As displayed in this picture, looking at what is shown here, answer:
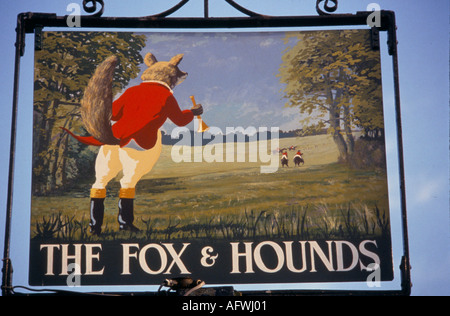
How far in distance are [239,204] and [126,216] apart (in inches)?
36.4

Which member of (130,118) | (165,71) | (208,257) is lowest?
(208,257)

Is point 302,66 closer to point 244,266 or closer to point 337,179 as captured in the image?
point 337,179

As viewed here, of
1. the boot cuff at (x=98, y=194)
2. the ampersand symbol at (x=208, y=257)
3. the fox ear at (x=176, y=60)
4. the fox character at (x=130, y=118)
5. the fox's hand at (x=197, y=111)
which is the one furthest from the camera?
the fox ear at (x=176, y=60)

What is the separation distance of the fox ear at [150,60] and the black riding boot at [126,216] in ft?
4.04

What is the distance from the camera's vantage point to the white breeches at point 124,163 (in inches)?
238

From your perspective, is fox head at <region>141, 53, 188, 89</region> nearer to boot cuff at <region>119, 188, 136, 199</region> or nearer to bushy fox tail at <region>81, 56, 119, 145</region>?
bushy fox tail at <region>81, 56, 119, 145</region>

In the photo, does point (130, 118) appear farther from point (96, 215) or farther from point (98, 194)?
point (96, 215)

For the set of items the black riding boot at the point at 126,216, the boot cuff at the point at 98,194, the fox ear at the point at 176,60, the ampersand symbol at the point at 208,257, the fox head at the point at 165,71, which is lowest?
the ampersand symbol at the point at 208,257

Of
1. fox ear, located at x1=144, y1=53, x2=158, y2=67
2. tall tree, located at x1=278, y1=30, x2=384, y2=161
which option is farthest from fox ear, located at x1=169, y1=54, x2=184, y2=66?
tall tree, located at x1=278, y1=30, x2=384, y2=161

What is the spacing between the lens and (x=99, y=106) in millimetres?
6215

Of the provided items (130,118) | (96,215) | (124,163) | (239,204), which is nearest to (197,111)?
(130,118)

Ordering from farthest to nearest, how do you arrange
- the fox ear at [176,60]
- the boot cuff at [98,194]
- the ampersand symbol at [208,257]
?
the fox ear at [176,60] < the boot cuff at [98,194] < the ampersand symbol at [208,257]

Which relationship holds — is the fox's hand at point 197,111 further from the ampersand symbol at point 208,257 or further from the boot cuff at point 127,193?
the ampersand symbol at point 208,257

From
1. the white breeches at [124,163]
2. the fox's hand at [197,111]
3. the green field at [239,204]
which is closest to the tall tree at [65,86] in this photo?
the white breeches at [124,163]
